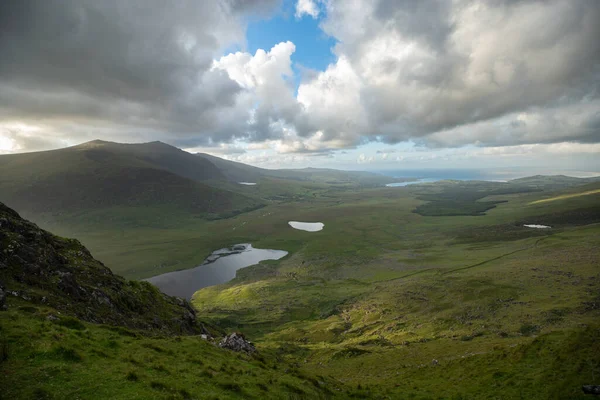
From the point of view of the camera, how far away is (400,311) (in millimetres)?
86125

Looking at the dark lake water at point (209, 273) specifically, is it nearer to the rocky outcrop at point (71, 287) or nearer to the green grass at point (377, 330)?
the green grass at point (377, 330)

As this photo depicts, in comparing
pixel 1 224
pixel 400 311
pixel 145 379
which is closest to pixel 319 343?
pixel 400 311

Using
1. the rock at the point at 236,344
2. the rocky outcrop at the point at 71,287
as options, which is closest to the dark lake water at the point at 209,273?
the rocky outcrop at the point at 71,287

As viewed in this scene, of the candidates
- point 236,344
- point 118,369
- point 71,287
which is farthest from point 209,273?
point 118,369

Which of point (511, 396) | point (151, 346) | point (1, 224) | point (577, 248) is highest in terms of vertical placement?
point (1, 224)

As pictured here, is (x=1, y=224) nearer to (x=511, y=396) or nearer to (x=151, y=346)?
(x=151, y=346)

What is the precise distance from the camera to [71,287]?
36500mm

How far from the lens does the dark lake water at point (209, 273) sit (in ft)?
456

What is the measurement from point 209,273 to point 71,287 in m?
131

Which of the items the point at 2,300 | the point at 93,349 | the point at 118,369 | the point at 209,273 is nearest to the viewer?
the point at 118,369

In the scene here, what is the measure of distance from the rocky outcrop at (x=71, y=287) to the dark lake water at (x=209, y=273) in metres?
84.9

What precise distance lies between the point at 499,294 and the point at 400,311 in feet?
92.0

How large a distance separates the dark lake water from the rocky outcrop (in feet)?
279

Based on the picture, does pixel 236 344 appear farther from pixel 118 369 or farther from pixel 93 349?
pixel 118 369
